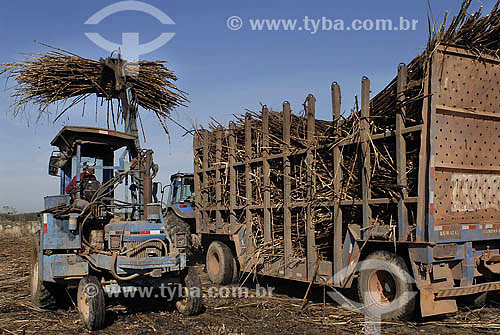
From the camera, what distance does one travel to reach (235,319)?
7.20m

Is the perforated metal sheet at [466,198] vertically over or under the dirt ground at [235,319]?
over

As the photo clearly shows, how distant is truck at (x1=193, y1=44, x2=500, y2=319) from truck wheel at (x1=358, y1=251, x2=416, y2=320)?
0.05 ft

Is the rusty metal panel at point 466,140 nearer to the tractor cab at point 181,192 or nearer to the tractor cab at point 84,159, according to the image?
the tractor cab at point 84,159

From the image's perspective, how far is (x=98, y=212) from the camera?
7781 mm

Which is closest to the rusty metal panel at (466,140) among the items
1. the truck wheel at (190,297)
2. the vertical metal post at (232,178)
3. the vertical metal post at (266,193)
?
the vertical metal post at (266,193)

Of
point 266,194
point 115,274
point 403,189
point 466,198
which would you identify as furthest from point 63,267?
point 466,198

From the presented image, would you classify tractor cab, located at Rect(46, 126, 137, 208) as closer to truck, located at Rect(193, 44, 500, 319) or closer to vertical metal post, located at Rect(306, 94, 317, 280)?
truck, located at Rect(193, 44, 500, 319)

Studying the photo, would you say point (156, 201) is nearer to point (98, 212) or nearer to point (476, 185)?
point (98, 212)

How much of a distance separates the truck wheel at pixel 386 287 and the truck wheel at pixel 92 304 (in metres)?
3.57

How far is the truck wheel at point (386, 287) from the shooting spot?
6496 mm

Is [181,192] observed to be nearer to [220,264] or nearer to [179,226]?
[179,226]

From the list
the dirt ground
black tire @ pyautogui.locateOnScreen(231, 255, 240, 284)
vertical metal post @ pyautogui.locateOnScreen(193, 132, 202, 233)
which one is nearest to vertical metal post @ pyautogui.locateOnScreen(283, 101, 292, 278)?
the dirt ground

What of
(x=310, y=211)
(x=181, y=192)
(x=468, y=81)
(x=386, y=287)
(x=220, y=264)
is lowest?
(x=220, y=264)

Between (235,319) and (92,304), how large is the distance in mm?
2025
